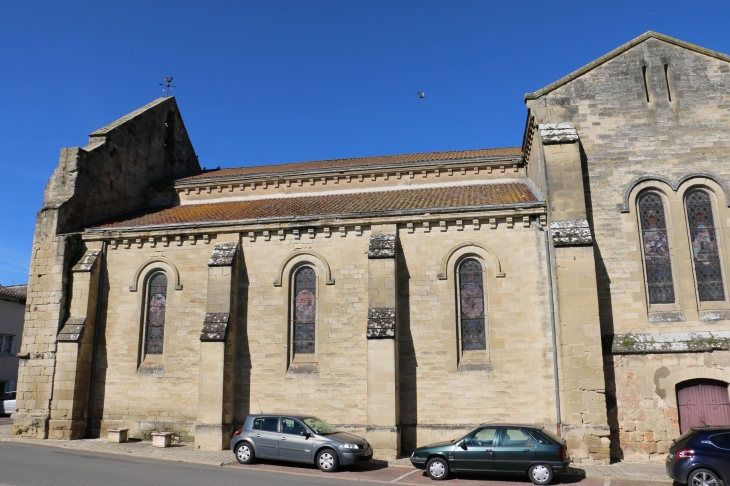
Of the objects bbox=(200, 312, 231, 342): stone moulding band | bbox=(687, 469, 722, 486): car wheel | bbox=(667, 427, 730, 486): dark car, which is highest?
bbox=(200, 312, 231, 342): stone moulding band

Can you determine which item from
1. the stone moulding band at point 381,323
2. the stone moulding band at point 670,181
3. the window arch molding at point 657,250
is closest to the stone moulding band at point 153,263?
the stone moulding band at point 381,323

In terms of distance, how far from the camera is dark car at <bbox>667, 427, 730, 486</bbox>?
11.0 meters

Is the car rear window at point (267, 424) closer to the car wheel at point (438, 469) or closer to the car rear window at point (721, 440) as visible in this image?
the car wheel at point (438, 469)

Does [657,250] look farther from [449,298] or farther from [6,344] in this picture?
[6,344]

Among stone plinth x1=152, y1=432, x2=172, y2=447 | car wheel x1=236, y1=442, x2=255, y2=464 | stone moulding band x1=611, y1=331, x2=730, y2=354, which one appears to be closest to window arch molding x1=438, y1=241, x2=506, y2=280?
stone moulding band x1=611, y1=331, x2=730, y2=354

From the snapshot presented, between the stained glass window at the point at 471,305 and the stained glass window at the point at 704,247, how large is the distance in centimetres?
580

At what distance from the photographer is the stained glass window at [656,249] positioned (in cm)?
1563

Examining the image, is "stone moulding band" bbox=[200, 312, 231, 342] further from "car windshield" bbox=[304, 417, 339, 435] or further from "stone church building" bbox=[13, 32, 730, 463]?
"car windshield" bbox=[304, 417, 339, 435]

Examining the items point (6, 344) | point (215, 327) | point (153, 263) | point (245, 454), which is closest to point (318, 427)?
point (245, 454)

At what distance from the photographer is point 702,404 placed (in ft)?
47.8

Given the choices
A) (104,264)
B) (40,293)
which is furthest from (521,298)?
(40,293)

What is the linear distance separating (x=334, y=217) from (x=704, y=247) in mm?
10551

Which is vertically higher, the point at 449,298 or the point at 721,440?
the point at 449,298

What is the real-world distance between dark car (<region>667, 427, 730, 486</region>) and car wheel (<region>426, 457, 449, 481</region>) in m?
4.62
